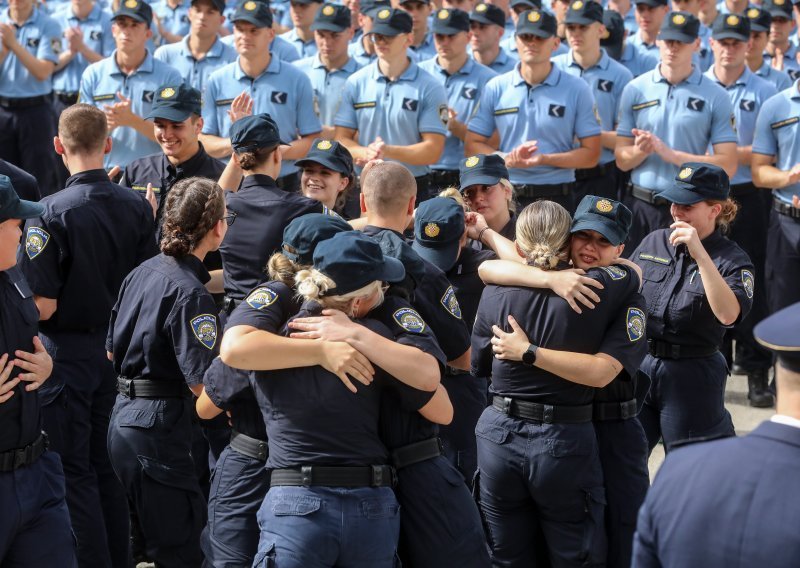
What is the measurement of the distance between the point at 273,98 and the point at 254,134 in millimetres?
2808

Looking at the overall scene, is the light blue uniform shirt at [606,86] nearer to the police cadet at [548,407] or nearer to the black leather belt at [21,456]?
the police cadet at [548,407]

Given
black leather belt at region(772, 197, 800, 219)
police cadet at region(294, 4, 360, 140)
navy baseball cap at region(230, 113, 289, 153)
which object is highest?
police cadet at region(294, 4, 360, 140)

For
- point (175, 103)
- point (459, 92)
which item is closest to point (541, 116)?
point (459, 92)

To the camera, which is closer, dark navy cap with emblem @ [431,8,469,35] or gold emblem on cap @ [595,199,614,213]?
gold emblem on cap @ [595,199,614,213]

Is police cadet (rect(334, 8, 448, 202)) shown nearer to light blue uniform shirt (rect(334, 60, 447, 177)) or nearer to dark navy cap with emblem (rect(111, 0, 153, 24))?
light blue uniform shirt (rect(334, 60, 447, 177))

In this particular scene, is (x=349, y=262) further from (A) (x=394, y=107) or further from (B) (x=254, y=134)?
(A) (x=394, y=107)

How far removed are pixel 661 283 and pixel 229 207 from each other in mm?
2163

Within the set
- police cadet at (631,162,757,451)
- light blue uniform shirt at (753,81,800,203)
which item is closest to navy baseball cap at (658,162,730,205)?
police cadet at (631,162,757,451)

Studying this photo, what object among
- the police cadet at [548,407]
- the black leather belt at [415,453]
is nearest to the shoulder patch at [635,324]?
the police cadet at [548,407]

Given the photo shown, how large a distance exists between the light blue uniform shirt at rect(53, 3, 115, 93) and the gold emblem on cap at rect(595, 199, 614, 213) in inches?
288

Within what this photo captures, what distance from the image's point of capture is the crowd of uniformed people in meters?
3.67

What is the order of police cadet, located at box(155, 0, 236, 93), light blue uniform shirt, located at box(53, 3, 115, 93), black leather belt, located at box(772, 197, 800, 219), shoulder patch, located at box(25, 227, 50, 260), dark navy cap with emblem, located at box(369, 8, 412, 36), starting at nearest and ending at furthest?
shoulder patch, located at box(25, 227, 50, 260), black leather belt, located at box(772, 197, 800, 219), dark navy cap with emblem, located at box(369, 8, 412, 36), police cadet, located at box(155, 0, 236, 93), light blue uniform shirt, located at box(53, 3, 115, 93)

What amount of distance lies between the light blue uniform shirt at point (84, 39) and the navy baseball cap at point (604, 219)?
7.27m

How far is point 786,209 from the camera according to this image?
7945mm
